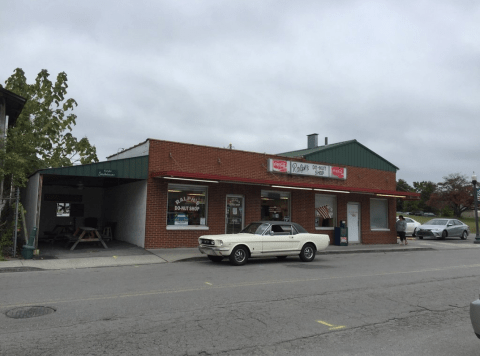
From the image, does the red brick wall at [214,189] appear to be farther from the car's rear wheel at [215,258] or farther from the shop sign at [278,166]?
the car's rear wheel at [215,258]

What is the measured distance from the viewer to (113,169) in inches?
612

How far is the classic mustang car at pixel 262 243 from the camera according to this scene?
41.5 ft

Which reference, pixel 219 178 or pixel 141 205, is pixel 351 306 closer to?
pixel 219 178

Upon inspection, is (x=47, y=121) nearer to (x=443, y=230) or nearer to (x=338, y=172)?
(x=338, y=172)

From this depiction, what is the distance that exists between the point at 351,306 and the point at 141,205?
450 inches

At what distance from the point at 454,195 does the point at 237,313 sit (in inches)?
2964

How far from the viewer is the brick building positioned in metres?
16.4

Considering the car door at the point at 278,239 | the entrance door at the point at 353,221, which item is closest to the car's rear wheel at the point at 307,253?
the car door at the point at 278,239

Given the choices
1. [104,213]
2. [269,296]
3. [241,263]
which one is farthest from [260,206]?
[269,296]

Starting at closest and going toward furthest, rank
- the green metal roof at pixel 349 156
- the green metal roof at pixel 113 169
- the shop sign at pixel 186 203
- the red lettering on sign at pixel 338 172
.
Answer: the green metal roof at pixel 113 169 → the shop sign at pixel 186 203 → the green metal roof at pixel 349 156 → the red lettering on sign at pixel 338 172

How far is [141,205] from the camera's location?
55.0 ft

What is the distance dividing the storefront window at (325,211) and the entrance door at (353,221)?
1075mm

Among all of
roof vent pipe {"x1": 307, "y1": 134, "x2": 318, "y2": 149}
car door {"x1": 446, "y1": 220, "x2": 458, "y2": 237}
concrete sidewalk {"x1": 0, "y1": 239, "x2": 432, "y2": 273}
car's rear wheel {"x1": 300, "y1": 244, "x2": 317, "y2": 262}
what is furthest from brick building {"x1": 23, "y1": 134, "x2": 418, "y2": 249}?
car door {"x1": 446, "y1": 220, "x2": 458, "y2": 237}

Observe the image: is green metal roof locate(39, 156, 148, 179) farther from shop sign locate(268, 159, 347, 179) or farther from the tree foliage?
the tree foliage
